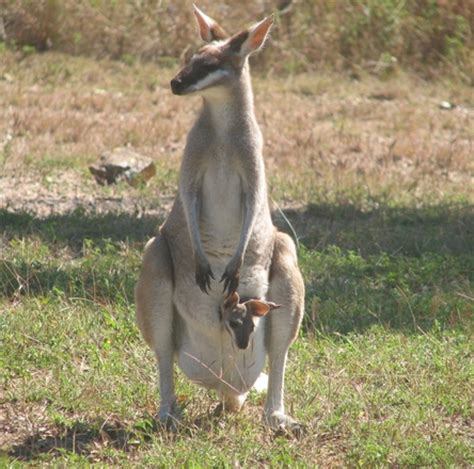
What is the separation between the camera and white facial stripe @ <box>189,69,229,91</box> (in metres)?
5.03

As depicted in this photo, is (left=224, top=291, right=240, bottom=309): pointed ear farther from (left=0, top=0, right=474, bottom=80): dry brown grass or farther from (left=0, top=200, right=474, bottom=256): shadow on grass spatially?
(left=0, top=0, right=474, bottom=80): dry brown grass

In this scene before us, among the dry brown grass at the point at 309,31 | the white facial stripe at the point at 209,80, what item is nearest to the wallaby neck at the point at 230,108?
the white facial stripe at the point at 209,80

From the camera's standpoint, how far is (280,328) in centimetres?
520

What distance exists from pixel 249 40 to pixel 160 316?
130 centimetres

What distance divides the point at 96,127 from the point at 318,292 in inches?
197

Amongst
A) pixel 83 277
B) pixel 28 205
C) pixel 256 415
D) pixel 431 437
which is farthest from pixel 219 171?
pixel 28 205

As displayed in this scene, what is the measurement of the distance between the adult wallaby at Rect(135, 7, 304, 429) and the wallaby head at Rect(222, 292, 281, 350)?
2.7 inches

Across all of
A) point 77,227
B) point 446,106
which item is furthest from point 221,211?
A: point 446,106

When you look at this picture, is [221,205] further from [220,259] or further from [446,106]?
[446,106]

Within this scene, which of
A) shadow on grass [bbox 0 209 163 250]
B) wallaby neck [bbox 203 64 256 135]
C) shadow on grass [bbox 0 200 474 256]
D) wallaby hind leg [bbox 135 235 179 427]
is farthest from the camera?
shadow on grass [bbox 0 200 474 256]

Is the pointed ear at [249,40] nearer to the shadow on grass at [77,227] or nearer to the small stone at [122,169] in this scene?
the shadow on grass at [77,227]

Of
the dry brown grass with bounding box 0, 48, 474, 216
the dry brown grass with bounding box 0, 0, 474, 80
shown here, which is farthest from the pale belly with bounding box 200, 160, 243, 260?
the dry brown grass with bounding box 0, 0, 474, 80

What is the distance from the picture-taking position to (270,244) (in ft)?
17.7

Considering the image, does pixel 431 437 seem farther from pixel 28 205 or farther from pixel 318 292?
pixel 28 205
